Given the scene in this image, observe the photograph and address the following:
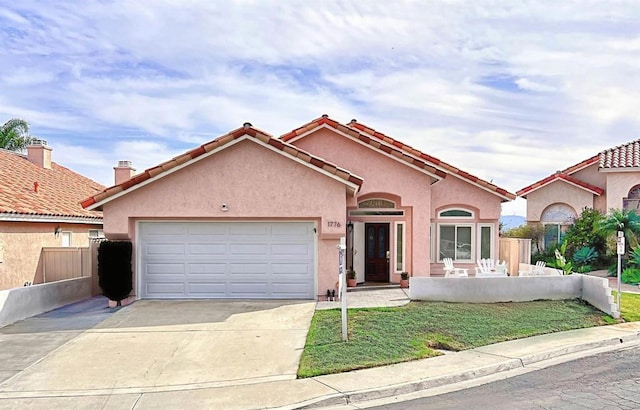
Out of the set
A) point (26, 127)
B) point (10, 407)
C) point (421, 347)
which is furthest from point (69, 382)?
point (26, 127)

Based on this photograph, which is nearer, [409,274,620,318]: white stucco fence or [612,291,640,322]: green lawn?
[612,291,640,322]: green lawn

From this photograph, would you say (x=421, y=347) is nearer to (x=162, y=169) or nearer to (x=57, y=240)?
(x=162, y=169)

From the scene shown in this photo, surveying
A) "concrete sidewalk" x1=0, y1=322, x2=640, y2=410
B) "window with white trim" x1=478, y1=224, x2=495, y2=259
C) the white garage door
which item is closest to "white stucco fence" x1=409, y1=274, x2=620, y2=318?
the white garage door

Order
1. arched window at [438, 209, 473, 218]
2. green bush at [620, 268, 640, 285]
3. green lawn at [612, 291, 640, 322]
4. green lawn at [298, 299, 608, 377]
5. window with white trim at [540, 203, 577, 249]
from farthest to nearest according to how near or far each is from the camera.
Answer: window with white trim at [540, 203, 577, 249], green bush at [620, 268, 640, 285], arched window at [438, 209, 473, 218], green lawn at [612, 291, 640, 322], green lawn at [298, 299, 608, 377]

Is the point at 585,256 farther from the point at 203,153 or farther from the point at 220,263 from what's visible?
the point at 203,153

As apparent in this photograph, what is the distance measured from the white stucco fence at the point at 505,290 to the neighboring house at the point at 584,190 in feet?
42.5

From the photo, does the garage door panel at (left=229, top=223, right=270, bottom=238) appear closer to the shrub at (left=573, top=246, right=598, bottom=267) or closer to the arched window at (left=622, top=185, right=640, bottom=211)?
the shrub at (left=573, top=246, right=598, bottom=267)

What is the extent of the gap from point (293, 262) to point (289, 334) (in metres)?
4.23

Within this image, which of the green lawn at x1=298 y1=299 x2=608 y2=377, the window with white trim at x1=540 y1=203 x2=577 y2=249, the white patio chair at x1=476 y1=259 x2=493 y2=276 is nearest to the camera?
the green lawn at x1=298 y1=299 x2=608 y2=377

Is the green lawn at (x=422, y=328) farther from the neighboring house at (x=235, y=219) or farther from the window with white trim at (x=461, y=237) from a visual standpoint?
the window with white trim at (x=461, y=237)

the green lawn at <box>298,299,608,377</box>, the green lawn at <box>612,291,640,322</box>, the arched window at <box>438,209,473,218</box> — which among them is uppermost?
the arched window at <box>438,209,473,218</box>

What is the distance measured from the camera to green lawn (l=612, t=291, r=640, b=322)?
48.9 ft

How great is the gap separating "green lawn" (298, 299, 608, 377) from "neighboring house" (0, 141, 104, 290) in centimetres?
898

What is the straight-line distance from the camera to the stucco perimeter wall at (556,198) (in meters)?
28.2
